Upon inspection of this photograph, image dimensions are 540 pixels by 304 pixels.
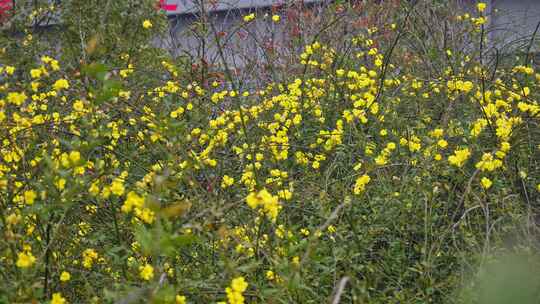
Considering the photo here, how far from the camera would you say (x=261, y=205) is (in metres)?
1.86

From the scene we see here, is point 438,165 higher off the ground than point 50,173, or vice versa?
point 50,173

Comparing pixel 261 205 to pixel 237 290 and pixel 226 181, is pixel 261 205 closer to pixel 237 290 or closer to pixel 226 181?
pixel 237 290

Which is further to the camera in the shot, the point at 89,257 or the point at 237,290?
the point at 89,257

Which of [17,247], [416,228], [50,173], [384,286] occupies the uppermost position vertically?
[50,173]

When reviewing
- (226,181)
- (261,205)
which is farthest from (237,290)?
(226,181)

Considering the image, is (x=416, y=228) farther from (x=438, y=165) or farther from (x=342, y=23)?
(x=342, y=23)

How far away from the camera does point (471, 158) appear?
3127 millimetres

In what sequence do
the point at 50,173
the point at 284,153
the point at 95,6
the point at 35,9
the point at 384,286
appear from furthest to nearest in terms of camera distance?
the point at 35,9 < the point at 95,6 < the point at 284,153 < the point at 384,286 < the point at 50,173

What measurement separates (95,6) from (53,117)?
2.48m

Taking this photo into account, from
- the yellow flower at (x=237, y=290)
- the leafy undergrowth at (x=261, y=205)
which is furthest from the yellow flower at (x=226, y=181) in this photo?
the yellow flower at (x=237, y=290)

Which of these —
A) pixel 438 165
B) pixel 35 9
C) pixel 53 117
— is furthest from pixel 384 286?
pixel 35 9

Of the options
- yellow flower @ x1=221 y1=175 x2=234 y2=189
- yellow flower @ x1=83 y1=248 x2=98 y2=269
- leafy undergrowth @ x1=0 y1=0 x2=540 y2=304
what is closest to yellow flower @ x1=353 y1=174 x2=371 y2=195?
leafy undergrowth @ x1=0 y1=0 x2=540 y2=304

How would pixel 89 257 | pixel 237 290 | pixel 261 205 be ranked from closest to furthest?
pixel 237 290
pixel 261 205
pixel 89 257

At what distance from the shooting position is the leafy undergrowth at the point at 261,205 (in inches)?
71.9
